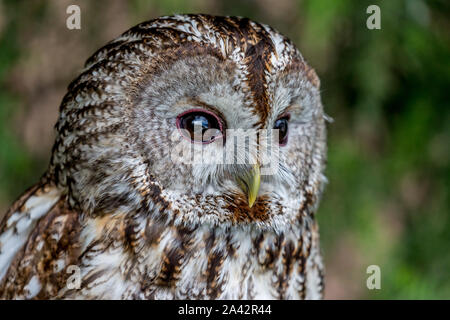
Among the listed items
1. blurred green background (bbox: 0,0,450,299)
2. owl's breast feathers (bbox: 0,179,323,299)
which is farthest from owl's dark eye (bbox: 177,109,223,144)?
blurred green background (bbox: 0,0,450,299)

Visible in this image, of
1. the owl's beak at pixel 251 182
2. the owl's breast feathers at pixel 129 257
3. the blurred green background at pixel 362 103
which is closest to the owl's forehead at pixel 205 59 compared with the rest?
the owl's beak at pixel 251 182

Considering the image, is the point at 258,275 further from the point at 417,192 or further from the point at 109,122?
the point at 417,192

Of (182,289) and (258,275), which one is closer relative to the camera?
(182,289)

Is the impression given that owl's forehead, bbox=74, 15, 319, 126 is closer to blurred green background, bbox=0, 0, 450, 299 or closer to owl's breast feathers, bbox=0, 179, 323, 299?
owl's breast feathers, bbox=0, 179, 323, 299

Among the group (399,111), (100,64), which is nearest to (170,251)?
(100,64)

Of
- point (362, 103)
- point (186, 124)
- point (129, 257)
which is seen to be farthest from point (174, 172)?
point (362, 103)

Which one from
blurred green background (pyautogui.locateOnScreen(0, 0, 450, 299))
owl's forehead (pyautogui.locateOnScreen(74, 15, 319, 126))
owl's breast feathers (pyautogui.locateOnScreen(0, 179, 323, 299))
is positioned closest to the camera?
owl's forehead (pyautogui.locateOnScreen(74, 15, 319, 126))
